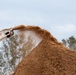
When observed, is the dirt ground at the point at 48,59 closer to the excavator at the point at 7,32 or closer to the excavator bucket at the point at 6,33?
the excavator at the point at 7,32

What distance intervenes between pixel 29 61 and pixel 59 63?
3.61 feet

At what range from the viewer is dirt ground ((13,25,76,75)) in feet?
31.3

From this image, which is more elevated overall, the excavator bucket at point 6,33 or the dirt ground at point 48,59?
the excavator bucket at point 6,33

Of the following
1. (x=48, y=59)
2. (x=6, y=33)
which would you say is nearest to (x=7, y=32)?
(x=6, y=33)

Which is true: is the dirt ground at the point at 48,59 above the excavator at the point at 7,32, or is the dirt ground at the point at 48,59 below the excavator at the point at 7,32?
below

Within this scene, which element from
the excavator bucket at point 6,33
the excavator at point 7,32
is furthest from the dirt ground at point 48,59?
the excavator bucket at point 6,33

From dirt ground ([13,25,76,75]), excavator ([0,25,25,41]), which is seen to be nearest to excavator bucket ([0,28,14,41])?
excavator ([0,25,25,41])

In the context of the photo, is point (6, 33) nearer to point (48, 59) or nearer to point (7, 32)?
point (7, 32)

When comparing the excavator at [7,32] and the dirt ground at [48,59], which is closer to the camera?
the dirt ground at [48,59]

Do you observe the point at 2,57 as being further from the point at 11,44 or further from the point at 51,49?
the point at 51,49

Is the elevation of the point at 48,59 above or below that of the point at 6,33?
below

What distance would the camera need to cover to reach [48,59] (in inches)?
391

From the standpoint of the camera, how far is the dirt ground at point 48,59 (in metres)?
9.55

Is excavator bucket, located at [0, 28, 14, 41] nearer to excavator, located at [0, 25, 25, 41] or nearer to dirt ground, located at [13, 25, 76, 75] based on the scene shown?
excavator, located at [0, 25, 25, 41]
